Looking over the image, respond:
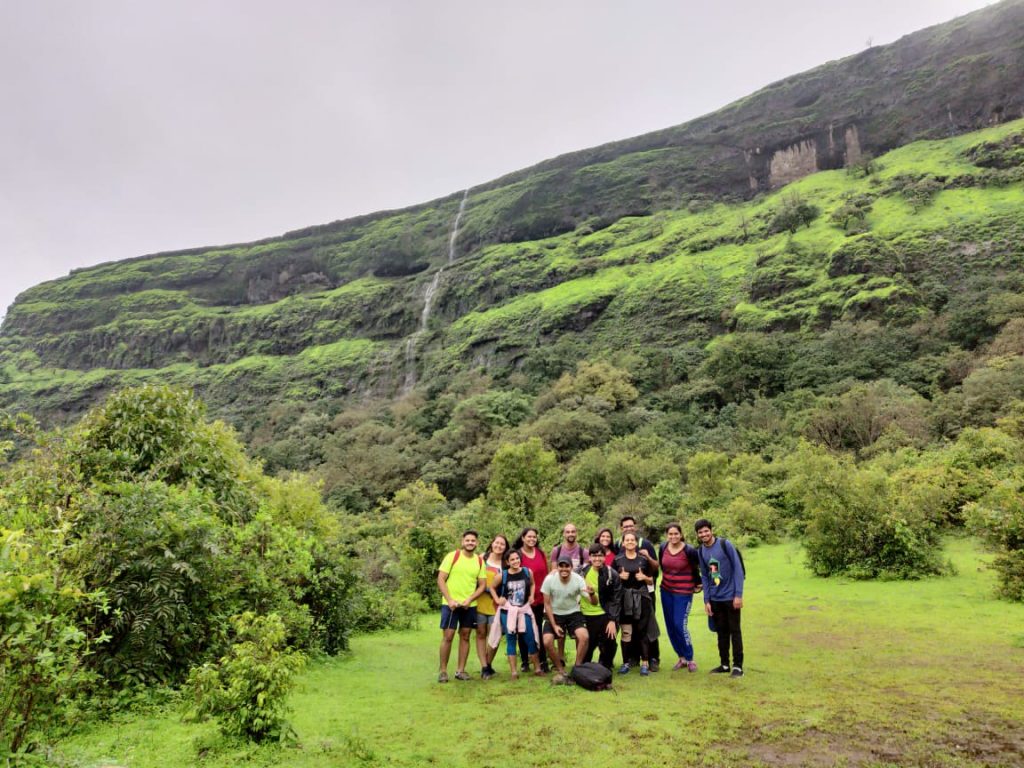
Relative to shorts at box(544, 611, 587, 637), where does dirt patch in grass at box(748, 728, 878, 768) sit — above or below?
below

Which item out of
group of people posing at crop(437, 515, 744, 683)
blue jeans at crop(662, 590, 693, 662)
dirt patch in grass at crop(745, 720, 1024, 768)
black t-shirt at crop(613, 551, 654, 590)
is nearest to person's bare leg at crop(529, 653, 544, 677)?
group of people posing at crop(437, 515, 744, 683)

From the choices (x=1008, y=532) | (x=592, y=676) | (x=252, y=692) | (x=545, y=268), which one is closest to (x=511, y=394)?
(x=545, y=268)

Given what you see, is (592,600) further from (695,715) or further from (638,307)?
(638,307)

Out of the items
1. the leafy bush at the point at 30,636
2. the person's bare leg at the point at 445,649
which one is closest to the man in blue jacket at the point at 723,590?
the person's bare leg at the point at 445,649

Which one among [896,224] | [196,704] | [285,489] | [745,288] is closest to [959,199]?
[896,224]

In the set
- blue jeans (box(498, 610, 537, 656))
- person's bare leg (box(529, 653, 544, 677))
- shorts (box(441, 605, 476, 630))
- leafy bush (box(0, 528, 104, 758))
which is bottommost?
person's bare leg (box(529, 653, 544, 677))

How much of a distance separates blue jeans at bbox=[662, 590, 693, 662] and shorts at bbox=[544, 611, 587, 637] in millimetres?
982

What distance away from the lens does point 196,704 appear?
4.61m

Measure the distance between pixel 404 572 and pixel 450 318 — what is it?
6201cm

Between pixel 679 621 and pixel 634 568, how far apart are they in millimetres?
805

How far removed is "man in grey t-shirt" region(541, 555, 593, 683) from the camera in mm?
6219

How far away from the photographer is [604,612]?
252 inches

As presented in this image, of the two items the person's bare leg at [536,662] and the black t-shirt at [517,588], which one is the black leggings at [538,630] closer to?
the person's bare leg at [536,662]

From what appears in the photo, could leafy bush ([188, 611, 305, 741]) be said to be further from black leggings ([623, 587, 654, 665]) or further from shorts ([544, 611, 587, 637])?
black leggings ([623, 587, 654, 665])
